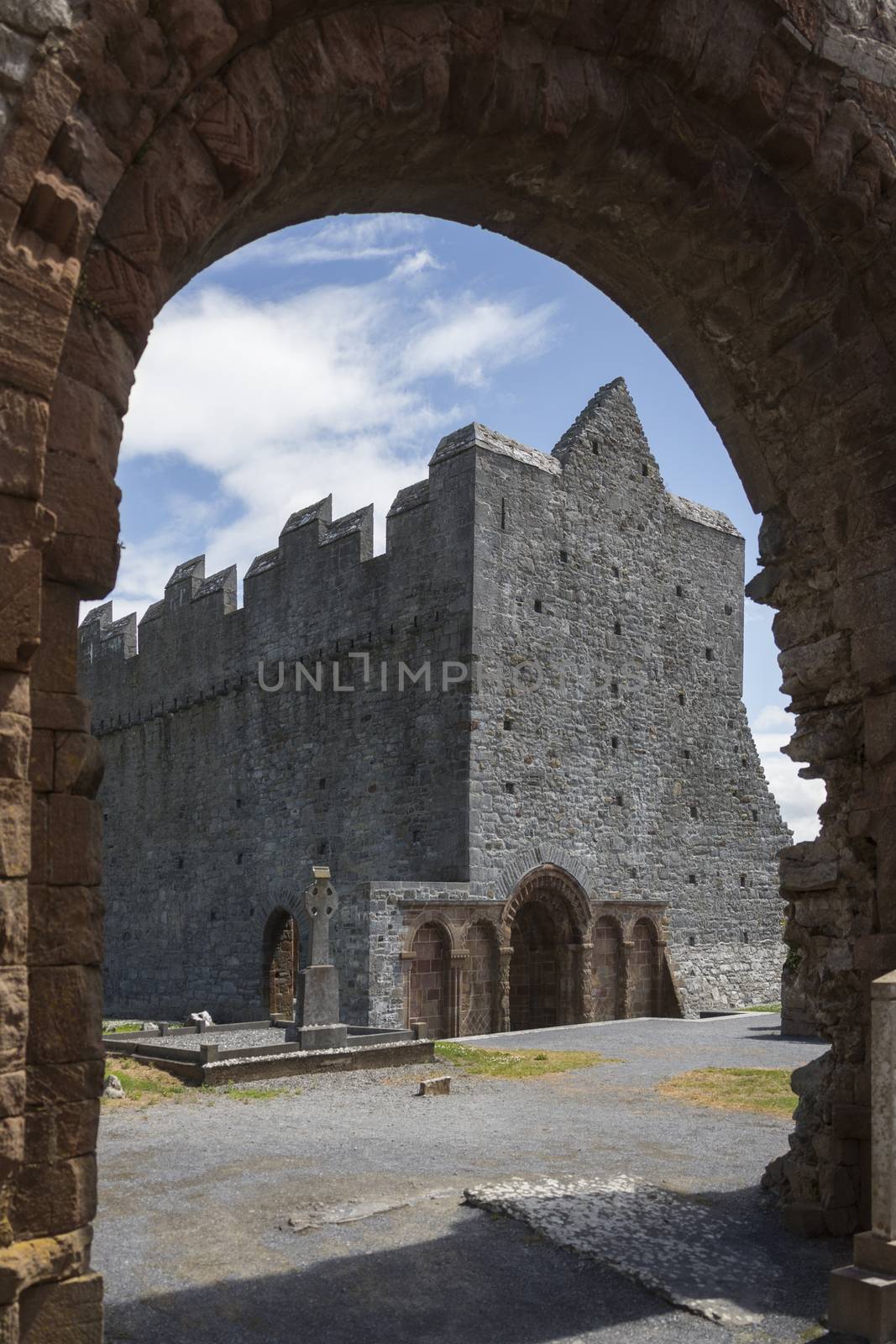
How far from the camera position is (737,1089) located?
37.1 ft

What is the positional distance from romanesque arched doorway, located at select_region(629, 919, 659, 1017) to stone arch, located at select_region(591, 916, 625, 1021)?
0.74 ft

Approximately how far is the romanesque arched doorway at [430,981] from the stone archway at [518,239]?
11.3m

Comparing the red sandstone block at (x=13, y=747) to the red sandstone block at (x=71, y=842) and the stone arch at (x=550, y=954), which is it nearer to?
the red sandstone block at (x=71, y=842)

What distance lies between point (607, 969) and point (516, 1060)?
638cm

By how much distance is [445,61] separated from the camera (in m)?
4.16

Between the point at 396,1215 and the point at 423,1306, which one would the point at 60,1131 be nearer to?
the point at 423,1306

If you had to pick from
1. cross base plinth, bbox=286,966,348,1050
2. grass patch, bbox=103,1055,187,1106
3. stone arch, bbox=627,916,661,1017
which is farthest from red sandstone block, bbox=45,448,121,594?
stone arch, bbox=627,916,661,1017

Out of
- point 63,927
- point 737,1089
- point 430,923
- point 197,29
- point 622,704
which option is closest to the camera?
point 63,927

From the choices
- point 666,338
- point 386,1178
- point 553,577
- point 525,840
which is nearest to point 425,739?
point 525,840

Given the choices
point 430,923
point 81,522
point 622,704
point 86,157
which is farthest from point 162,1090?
point 622,704

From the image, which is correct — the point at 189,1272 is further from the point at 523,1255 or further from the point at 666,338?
the point at 666,338

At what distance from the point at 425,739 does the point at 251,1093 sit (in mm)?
8245

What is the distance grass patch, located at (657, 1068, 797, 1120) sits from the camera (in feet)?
33.5

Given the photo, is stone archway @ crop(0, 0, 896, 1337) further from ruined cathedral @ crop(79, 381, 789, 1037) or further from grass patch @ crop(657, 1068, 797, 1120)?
ruined cathedral @ crop(79, 381, 789, 1037)
